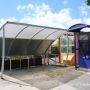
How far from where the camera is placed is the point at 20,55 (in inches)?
656

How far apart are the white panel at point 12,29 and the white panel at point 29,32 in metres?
0.47

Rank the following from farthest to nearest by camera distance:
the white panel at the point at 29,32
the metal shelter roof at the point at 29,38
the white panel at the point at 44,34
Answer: the white panel at the point at 44,34
the white panel at the point at 29,32
the metal shelter roof at the point at 29,38

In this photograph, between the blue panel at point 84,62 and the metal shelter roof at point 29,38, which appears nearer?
the metal shelter roof at point 29,38

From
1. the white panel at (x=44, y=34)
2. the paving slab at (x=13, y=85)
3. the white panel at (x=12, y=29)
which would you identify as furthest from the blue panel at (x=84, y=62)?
the paving slab at (x=13, y=85)

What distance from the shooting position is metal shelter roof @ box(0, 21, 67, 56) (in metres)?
14.4

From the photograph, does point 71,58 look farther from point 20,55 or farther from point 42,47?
point 20,55

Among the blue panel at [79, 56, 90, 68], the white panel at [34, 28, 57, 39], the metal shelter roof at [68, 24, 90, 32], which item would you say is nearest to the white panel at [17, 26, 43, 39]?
the white panel at [34, 28, 57, 39]

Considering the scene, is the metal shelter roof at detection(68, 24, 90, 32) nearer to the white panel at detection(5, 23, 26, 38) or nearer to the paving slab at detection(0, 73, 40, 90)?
the white panel at detection(5, 23, 26, 38)

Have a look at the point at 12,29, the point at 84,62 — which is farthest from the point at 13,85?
the point at 84,62

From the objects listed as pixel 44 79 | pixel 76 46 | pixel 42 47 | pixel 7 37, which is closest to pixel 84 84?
pixel 44 79

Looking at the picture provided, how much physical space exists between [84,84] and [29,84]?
7.76ft

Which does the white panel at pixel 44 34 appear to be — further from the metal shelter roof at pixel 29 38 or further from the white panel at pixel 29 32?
the white panel at pixel 29 32

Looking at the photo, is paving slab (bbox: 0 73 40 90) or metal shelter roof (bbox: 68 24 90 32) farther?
metal shelter roof (bbox: 68 24 90 32)

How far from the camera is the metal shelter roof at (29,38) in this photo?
568 inches
